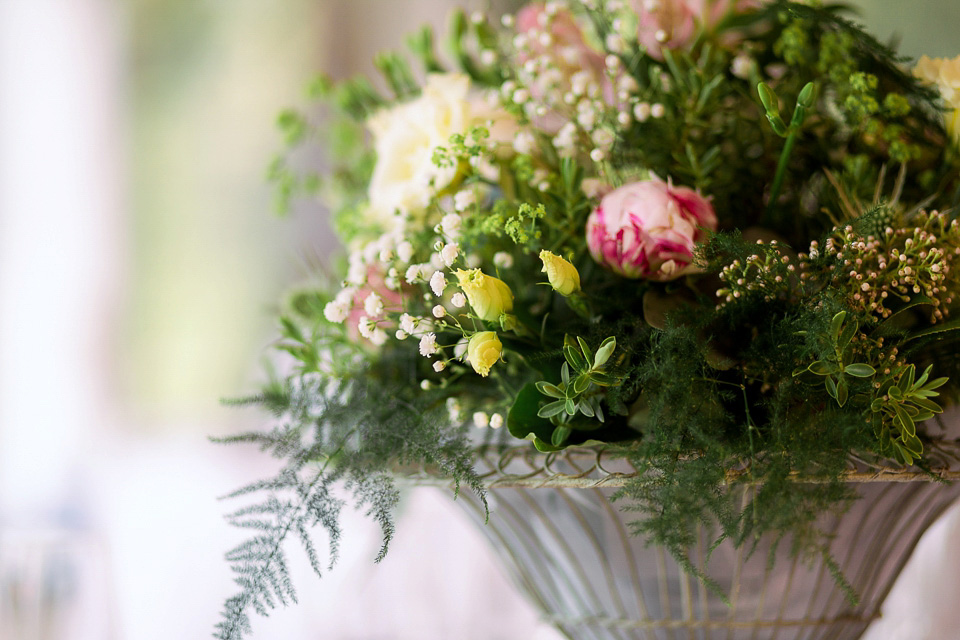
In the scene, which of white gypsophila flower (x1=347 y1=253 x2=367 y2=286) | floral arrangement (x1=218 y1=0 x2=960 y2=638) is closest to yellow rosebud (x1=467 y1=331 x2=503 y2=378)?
floral arrangement (x1=218 y1=0 x2=960 y2=638)

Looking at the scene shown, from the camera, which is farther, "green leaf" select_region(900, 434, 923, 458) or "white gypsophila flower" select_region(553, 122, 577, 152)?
"white gypsophila flower" select_region(553, 122, 577, 152)

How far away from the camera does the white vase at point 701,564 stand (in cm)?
42

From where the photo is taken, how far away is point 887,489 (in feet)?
1.35

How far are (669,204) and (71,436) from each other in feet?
4.27

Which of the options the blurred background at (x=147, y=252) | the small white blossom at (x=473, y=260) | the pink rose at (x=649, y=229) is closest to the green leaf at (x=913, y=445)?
the pink rose at (x=649, y=229)

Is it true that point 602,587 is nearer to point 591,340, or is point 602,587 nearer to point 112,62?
point 591,340

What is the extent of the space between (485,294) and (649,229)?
98 millimetres

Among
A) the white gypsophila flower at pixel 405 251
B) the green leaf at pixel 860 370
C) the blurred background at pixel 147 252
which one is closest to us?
the green leaf at pixel 860 370

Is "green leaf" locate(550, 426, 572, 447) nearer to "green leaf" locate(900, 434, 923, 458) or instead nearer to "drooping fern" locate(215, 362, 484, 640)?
"drooping fern" locate(215, 362, 484, 640)

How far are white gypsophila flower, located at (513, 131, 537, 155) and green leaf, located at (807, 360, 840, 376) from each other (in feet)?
0.77

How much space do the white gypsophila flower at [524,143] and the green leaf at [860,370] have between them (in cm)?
25

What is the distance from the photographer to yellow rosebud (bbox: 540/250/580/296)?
0.37 m

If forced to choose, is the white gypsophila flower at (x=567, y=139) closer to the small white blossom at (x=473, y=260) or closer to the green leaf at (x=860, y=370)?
the small white blossom at (x=473, y=260)

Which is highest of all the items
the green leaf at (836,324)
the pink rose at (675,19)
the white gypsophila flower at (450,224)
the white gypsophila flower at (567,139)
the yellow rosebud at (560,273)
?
the pink rose at (675,19)
